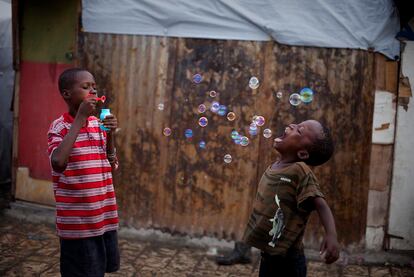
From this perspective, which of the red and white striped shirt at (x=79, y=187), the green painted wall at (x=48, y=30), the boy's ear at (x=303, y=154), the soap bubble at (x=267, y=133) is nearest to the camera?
the red and white striped shirt at (x=79, y=187)

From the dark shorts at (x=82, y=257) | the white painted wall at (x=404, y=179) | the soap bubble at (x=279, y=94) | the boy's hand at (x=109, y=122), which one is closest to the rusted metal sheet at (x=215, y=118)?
the soap bubble at (x=279, y=94)

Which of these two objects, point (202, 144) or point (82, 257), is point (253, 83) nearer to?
point (202, 144)

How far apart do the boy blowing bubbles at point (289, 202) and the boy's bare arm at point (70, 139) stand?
1242 mm

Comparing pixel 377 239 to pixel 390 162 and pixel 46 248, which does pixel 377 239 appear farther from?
pixel 46 248

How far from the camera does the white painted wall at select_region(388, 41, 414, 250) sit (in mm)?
5473

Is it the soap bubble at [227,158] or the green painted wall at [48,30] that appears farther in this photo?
the green painted wall at [48,30]

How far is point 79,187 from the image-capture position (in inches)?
117

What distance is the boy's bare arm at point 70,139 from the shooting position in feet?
9.12

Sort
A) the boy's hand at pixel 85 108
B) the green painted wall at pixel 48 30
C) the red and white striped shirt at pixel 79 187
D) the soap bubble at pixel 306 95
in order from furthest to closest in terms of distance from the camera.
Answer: the green painted wall at pixel 48 30
the soap bubble at pixel 306 95
the red and white striped shirt at pixel 79 187
the boy's hand at pixel 85 108

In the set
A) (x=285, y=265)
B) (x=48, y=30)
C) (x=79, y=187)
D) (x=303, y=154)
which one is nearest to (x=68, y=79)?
(x=79, y=187)

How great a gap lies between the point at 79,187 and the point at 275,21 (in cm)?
338

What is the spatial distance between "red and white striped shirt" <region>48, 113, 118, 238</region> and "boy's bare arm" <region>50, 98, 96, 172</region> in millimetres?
136

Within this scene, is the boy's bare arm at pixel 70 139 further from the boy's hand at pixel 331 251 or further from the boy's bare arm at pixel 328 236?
the boy's hand at pixel 331 251

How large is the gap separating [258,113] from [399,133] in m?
1.64
